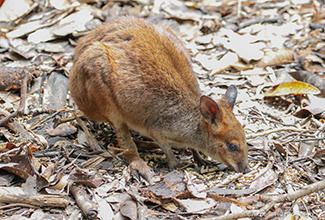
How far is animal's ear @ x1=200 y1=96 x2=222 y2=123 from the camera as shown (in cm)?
511

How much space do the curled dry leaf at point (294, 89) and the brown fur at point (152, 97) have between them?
1739 mm

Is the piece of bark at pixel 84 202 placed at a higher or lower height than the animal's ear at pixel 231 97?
lower

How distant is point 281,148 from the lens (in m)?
5.76

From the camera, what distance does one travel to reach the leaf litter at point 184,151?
4.57 meters

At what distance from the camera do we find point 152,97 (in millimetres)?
5461

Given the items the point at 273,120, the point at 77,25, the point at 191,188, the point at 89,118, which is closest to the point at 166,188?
the point at 191,188

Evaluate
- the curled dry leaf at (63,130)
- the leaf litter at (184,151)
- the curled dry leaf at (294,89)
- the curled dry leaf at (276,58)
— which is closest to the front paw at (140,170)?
the leaf litter at (184,151)

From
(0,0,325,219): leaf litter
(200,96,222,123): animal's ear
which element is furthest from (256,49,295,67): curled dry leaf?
(200,96,222,123): animal's ear

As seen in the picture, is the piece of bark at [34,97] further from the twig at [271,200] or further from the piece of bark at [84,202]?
the twig at [271,200]

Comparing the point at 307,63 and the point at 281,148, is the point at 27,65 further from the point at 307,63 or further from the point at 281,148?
the point at 307,63

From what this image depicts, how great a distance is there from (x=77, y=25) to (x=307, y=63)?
5476mm

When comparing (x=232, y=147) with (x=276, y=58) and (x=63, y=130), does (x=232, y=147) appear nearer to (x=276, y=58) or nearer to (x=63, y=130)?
(x=63, y=130)

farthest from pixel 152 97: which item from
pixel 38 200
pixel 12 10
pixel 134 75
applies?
pixel 12 10

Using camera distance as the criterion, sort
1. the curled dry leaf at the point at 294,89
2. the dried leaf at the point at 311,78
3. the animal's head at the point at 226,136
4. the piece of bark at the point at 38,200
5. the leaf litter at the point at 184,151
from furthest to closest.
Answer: the dried leaf at the point at 311,78
the curled dry leaf at the point at 294,89
the animal's head at the point at 226,136
the leaf litter at the point at 184,151
the piece of bark at the point at 38,200
